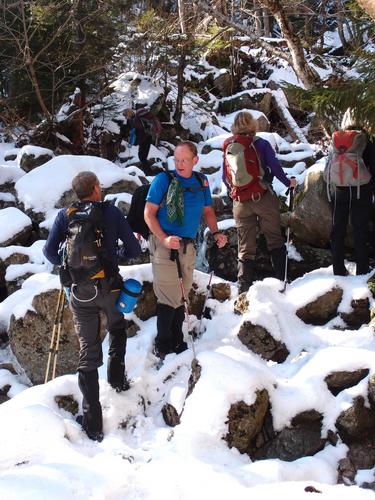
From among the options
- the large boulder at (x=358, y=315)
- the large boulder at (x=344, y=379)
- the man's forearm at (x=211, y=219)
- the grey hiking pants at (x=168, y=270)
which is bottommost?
the large boulder at (x=358, y=315)

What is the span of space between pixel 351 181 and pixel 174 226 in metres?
2.20

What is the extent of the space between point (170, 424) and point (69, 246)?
5.76 ft

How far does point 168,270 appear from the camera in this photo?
450cm

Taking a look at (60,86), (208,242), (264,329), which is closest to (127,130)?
(60,86)

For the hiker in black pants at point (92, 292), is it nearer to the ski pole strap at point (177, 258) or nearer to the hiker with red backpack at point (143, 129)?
the ski pole strap at point (177, 258)

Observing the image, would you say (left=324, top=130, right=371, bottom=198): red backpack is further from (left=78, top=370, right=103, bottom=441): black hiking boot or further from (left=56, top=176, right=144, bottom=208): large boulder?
(left=56, top=176, right=144, bottom=208): large boulder

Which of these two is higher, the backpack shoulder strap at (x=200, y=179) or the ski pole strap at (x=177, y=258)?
the backpack shoulder strap at (x=200, y=179)

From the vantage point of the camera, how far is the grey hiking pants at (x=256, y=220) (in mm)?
5484

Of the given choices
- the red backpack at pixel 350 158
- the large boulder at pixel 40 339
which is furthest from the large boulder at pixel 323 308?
the large boulder at pixel 40 339

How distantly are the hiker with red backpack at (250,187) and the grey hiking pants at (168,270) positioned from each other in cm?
124

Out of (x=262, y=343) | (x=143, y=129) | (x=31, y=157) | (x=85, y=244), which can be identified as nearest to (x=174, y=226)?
(x=85, y=244)

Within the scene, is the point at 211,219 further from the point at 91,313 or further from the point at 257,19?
the point at 257,19

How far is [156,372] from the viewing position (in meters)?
4.61

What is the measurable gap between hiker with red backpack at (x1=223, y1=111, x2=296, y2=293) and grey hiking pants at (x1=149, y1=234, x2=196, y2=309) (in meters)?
1.24
